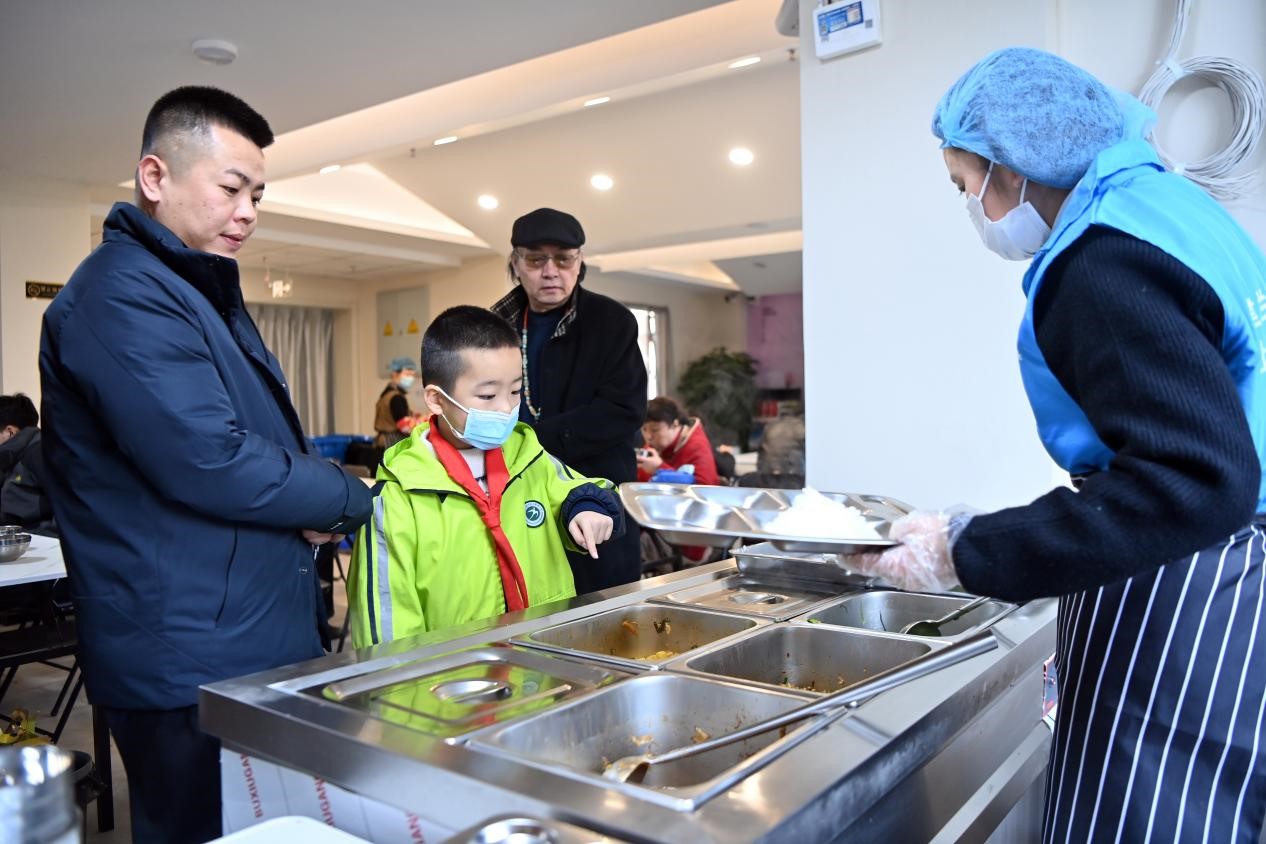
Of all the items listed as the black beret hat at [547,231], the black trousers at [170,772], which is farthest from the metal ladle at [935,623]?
the black beret hat at [547,231]

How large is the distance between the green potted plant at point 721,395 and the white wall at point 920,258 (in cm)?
943

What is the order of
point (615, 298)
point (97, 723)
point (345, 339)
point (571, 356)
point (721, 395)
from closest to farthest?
point (571, 356) → point (97, 723) → point (615, 298) → point (345, 339) → point (721, 395)

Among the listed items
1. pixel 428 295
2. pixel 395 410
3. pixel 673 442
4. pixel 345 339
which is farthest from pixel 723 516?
pixel 345 339

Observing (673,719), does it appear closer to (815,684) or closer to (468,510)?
(815,684)

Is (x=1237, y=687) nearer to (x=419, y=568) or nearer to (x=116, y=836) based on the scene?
(x=419, y=568)

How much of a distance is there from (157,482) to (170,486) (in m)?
0.02

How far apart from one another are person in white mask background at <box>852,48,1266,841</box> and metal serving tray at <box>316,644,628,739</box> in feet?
1.27

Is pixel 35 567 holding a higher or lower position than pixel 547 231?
lower

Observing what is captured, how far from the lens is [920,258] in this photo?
235 cm

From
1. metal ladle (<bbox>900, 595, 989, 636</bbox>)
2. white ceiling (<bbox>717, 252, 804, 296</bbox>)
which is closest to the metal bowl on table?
metal ladle (<bbox>900, 595, 989, 636</bbox>)

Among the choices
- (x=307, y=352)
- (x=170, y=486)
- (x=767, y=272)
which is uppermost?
(x=767, y=272)

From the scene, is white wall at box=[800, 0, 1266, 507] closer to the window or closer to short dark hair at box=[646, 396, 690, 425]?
short dark hair at box=[646, 396, 690, 425]

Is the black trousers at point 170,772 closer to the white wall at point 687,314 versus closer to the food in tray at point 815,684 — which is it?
the food in tray at point 815,684

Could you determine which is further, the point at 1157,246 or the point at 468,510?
the point at 468,510
